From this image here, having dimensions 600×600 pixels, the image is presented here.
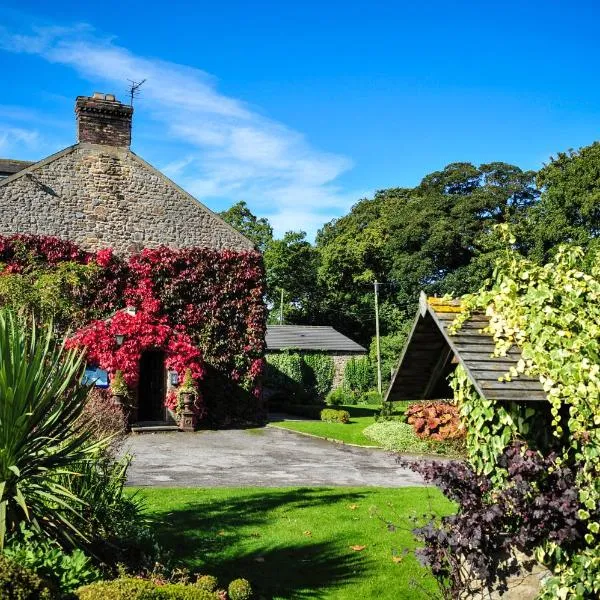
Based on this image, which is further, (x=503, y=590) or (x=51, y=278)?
(x=51, y=278)

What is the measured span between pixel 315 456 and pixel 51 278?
318 inches

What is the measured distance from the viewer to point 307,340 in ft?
137

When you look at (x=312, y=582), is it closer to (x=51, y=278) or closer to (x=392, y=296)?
(x=51, y=278)

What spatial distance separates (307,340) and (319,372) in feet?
7.27

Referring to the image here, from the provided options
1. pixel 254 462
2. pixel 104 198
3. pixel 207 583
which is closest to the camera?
pixel 207 583

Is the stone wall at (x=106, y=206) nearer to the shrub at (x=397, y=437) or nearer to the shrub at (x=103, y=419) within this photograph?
the shrub at (x=397, y=437)

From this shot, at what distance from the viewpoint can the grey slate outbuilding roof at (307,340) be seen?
4062 cm

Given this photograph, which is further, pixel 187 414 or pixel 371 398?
pixel 371 398

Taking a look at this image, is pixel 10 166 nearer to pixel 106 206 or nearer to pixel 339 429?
pixel 106 206

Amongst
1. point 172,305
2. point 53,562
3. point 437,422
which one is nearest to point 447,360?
point 53,562

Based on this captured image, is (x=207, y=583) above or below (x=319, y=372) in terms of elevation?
below

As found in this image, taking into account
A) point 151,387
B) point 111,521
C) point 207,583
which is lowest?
point 207,583

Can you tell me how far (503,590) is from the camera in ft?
20.3

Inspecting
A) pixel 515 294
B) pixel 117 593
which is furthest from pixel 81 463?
pixel 515 294
